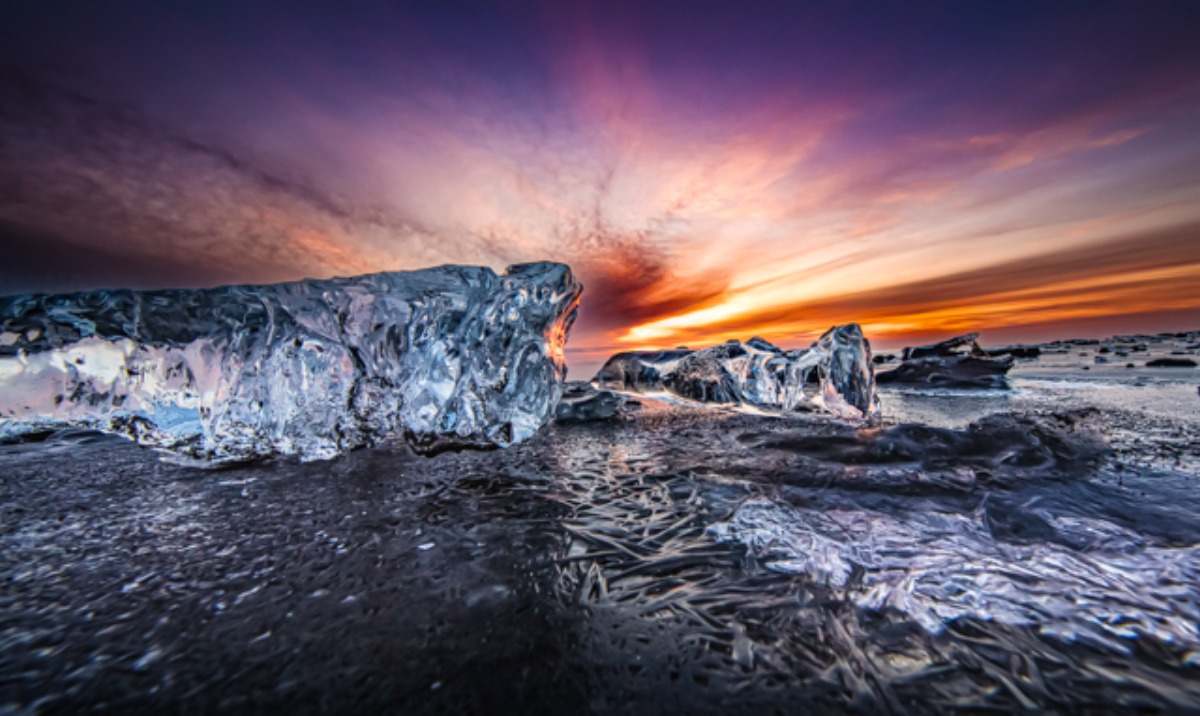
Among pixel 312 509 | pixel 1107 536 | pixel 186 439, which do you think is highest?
pixel 186 439

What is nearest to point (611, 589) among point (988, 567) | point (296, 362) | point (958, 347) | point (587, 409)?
point (988, 567)

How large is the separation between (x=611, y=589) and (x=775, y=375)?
12.3 feet

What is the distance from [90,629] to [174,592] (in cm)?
14

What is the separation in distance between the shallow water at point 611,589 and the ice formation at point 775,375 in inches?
69.4

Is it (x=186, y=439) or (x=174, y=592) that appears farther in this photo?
(x=186, y=439)

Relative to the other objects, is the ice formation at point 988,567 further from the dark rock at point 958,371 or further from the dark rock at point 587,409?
the dark rock at point 958,371

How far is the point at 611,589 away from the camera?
0.97 metres

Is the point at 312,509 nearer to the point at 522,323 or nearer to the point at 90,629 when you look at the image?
the point at 90,629

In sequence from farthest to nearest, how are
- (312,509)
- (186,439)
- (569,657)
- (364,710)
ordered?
(186,439) → (312,509) → (569,657) → (364,710)

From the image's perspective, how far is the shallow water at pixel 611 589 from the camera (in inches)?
26.3

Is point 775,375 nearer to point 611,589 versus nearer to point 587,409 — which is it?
point 587,409

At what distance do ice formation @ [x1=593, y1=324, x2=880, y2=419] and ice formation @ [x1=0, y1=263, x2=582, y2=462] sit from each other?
2.46m

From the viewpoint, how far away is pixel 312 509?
1.46 metres

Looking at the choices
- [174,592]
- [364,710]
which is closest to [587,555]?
[364,710]
